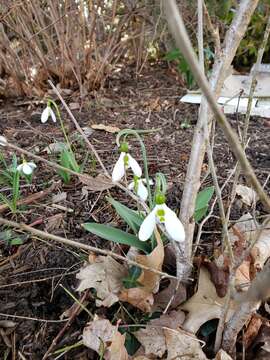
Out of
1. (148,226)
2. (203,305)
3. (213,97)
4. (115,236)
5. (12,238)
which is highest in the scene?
(213,97)

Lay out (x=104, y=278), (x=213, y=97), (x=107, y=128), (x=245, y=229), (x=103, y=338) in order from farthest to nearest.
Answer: (x=107, y=128) → (x=245, y=229) → (x=104, y=278) → (x=103, y=338) → (x=213, y=97)

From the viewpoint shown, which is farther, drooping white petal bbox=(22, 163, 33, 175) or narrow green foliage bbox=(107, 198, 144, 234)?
drooping white petal bbox=(22, 163, 33, 175)

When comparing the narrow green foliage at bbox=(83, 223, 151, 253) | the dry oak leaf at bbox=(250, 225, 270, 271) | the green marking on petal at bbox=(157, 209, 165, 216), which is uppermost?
the green marking on petal at bbox=(157, 209, 165, 216)

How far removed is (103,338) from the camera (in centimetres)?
103

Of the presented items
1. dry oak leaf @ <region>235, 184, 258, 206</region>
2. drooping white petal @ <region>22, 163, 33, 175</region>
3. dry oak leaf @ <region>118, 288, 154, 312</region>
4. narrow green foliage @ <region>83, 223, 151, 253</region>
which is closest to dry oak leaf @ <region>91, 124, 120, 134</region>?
drooping white petal @ <region>22, 163, 33, 175</region>

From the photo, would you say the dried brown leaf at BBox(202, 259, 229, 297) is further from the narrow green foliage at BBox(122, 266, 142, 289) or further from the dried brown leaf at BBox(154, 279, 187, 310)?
the narrow green foliage at BBox(122, 266, 142, 289)

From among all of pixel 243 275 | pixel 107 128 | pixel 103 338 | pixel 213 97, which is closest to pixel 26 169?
pixel 107 128

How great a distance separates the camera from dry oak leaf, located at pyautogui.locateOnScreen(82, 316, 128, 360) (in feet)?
3.24

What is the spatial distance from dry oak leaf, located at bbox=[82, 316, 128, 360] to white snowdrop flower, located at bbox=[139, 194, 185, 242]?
257 millimetres

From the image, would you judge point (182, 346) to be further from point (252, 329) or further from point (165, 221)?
point (165, 221)

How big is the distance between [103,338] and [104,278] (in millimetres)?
161

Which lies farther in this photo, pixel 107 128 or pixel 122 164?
pixel 107 128

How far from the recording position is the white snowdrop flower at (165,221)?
3.08ft

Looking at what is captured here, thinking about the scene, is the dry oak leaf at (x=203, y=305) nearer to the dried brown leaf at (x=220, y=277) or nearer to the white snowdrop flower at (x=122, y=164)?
the dried brown leaf at (x=220, y=277)
